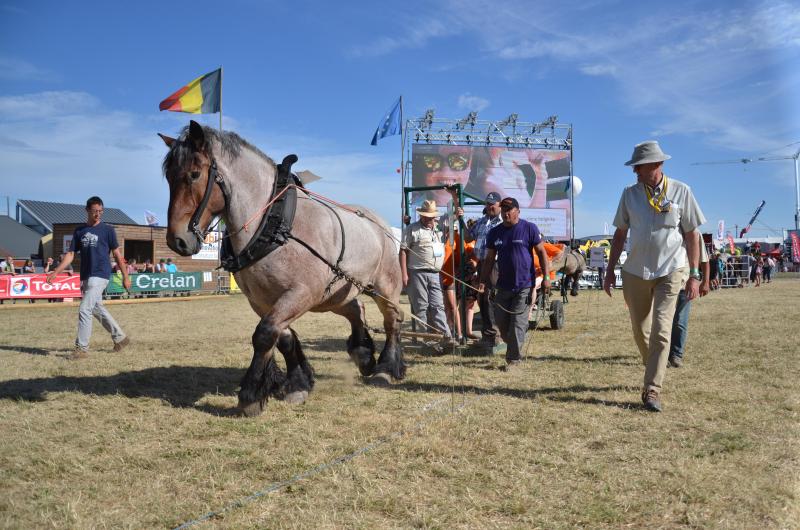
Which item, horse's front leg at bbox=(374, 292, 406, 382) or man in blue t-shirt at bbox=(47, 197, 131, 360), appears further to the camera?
man in blue t-shirt at bbox=(47, 197, 131, 360)

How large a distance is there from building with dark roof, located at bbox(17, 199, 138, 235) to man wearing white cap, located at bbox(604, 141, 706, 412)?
50.2 meters

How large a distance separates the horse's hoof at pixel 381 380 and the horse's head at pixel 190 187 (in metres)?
2.32

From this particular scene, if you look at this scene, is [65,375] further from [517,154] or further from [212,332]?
[517,154]

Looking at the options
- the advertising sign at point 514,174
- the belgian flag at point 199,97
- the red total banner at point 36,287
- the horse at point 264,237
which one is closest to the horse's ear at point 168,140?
the horse at point 264,237

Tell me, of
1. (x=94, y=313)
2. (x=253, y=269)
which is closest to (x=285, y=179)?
(x=253, y=269)

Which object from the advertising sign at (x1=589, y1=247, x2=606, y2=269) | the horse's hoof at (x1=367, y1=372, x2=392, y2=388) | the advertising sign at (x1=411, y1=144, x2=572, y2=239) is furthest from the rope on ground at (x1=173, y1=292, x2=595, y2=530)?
the advertising sign at (x1=411, y1=144, x2=572, y2=239)

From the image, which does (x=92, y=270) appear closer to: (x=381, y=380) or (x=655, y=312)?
(x=381, y=380)

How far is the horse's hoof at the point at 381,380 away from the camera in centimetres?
573

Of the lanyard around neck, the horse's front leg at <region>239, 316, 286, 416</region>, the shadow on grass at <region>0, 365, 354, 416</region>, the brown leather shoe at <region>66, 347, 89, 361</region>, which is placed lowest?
the shadow on grass at <region>0, 365, 354, 416</region>

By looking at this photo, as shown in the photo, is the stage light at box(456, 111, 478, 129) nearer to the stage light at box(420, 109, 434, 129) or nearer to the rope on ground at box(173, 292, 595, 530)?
the stage light at box(420, 109, 434, 129)

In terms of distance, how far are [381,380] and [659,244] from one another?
2864mm

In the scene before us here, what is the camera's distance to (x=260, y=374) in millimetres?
4508

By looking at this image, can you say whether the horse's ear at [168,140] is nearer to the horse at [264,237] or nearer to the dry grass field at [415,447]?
the horse at [264,237]

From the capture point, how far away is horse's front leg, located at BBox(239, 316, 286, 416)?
4426 mm
